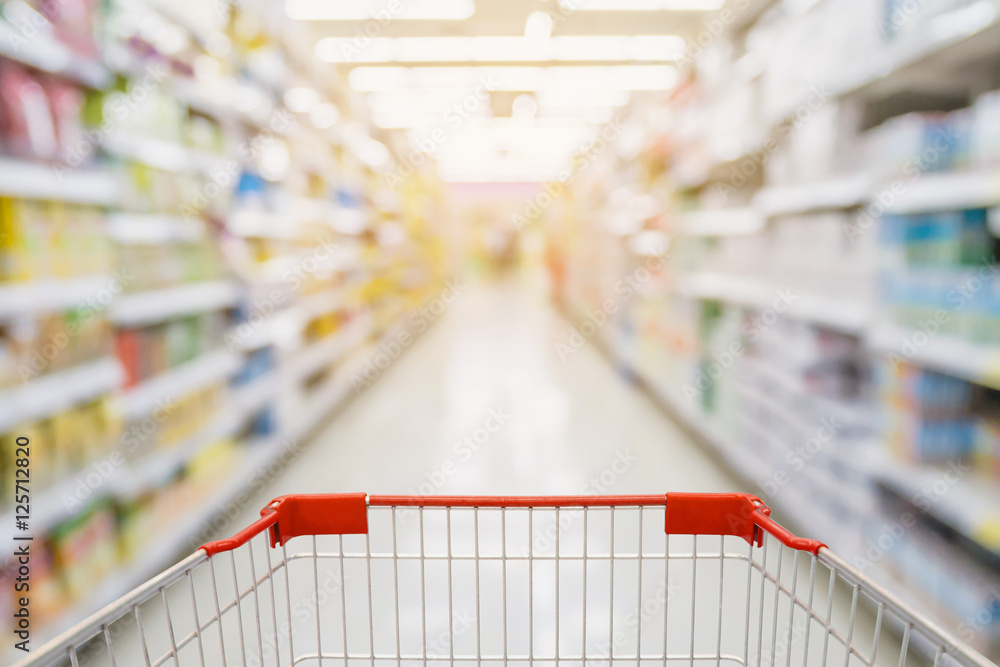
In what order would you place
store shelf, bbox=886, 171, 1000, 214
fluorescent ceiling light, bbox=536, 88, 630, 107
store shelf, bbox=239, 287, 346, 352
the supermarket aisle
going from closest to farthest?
store shelf, bbox=886, 171, 1000, 214
the supermarket aisle
store shelf, bbox=239, 287, 346, 352
fluorescent ceiling light, bbox=536, 88, 630, 107

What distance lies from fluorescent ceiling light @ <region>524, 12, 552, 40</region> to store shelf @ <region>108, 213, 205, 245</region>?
4023 millimetres

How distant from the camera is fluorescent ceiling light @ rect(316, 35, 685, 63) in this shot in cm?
589

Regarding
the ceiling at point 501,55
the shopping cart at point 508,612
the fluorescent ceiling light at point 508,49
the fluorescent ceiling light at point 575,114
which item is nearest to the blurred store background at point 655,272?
the shopping cart at point 508,612

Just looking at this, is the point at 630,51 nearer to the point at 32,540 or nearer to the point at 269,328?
Answer: the point at 269,328

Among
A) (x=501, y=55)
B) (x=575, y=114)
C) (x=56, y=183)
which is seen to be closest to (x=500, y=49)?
(x=501, y=55)

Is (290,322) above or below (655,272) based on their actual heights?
below

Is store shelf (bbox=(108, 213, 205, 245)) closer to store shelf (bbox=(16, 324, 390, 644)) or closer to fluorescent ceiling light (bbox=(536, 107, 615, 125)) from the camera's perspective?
store shelf (bbox=(16, 324, 390, 644))

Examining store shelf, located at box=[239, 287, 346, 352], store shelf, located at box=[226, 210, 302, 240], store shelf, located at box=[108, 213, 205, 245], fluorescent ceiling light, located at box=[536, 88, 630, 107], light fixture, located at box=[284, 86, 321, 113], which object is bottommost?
store shelf, located at box=[239, 287, 346, 352]

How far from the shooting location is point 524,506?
3.54 ft

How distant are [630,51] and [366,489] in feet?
16.9

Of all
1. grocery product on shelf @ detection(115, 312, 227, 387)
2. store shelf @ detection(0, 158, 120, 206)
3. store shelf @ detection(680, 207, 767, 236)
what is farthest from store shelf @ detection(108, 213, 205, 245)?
store shelf @ detection(680, 207, 767, 236)

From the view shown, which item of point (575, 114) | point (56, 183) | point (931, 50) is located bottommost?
point (56, 183)

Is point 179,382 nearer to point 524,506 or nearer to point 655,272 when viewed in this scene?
point 524,506

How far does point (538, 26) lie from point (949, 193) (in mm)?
4810
